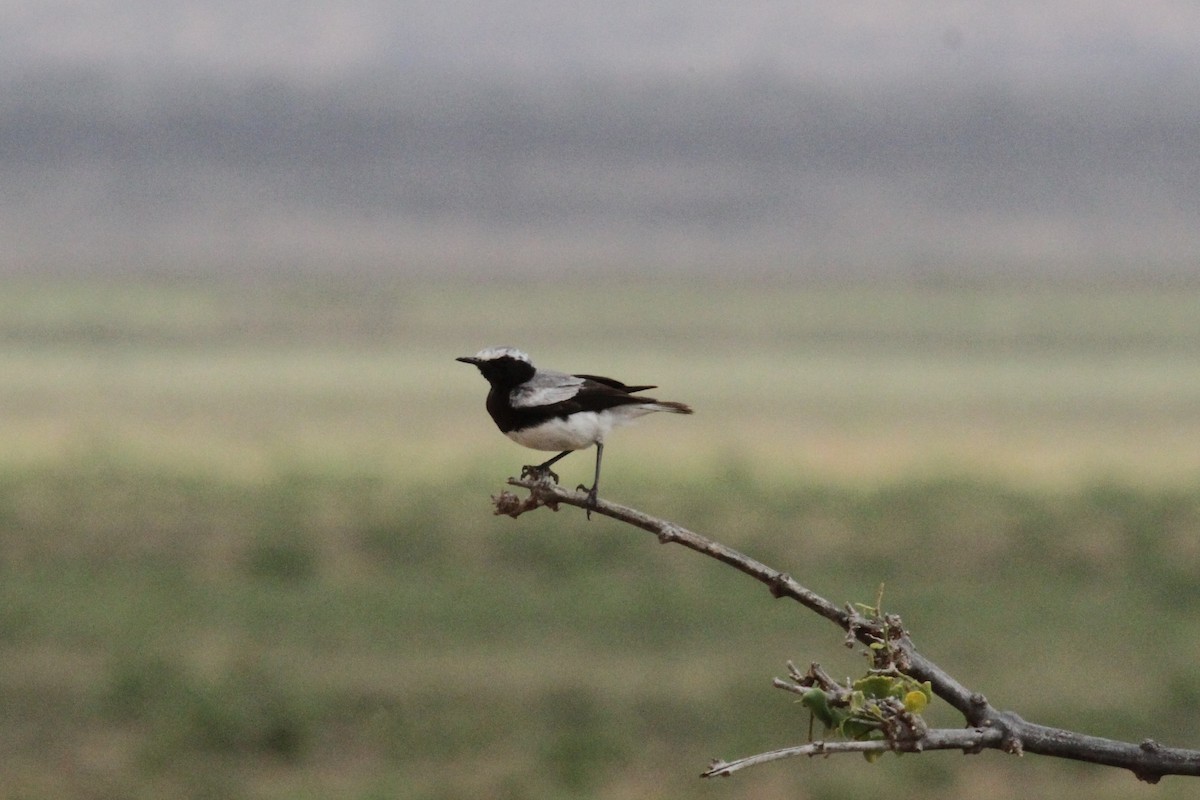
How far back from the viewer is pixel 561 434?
5949mm

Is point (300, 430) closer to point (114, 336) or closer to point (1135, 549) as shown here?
point (1135, 549)

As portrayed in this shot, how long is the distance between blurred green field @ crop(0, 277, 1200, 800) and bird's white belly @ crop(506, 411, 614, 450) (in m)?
18.0

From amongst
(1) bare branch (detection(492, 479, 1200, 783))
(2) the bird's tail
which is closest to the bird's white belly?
(2) the bird's tail

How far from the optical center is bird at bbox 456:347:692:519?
19.4 feet

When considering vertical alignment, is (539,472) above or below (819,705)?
above

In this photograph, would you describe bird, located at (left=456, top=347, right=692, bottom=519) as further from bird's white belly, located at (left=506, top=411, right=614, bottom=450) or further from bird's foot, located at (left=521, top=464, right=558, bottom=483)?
bird's foot, located at (left=521, top=464, right=558, bottom=483)

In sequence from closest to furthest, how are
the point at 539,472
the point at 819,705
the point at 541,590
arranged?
the point at 819,705, the point at 539,472, the point at 541,590

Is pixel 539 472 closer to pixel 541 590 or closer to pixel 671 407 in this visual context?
pixel 671 407

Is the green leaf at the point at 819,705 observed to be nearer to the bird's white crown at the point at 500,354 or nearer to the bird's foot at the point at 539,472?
the bird's white crown at the point at 500,354

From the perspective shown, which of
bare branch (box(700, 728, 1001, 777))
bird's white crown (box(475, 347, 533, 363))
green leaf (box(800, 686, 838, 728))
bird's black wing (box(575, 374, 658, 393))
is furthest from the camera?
bird's white crown (box(475, 347, 533, 363))

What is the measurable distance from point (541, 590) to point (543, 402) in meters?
33.7

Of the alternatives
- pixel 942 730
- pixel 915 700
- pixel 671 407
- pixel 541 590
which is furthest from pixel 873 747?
pixel 541 590

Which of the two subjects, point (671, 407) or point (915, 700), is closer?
point (915, 700)

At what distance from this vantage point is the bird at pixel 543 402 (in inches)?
233
